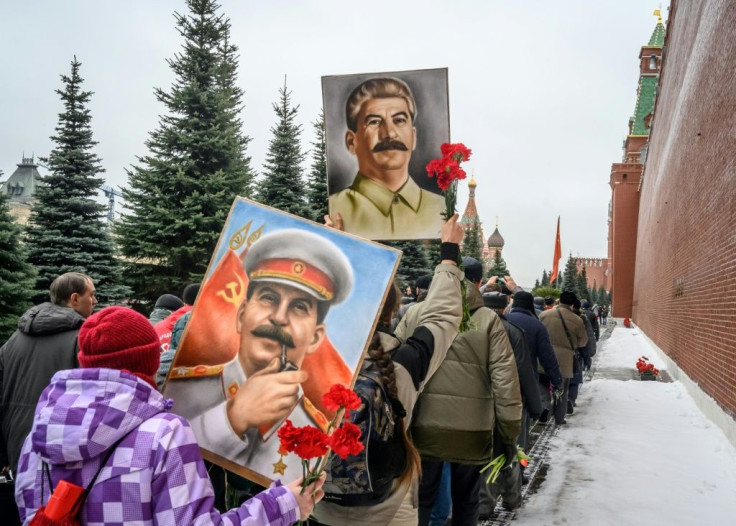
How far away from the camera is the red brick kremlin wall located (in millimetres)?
8312

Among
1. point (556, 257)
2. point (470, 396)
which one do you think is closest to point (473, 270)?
point (470, 396)

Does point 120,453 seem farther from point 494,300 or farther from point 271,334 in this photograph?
point 494,300

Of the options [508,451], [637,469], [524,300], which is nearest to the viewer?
[508,451]

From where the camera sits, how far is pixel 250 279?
2.37 m

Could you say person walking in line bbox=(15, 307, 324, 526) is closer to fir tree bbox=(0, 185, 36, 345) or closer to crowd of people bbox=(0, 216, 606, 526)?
crowd of people bbox=(0, 216, 606, 526)

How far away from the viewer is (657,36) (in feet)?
169

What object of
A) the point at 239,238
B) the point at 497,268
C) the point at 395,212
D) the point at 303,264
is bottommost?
the point at 497,268

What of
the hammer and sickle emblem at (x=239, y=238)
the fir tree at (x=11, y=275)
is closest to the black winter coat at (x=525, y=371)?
the hammer and sickle emblem at (x=239, y=238)

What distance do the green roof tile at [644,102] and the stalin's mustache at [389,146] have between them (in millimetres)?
50655

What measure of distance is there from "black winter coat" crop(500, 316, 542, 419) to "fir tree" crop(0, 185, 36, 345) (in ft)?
38.3

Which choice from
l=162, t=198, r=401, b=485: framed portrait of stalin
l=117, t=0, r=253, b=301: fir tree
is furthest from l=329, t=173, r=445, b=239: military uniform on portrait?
l=117, t=0, r=253, b=301: fir tree

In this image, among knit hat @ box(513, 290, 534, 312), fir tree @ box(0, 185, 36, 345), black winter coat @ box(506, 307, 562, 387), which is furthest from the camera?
Answer: fir tree @ box(0, 185, 36, 345)

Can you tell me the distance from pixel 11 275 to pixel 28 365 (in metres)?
10.9

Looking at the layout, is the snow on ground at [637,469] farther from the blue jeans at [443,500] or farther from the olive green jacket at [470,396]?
the olive green jacket at [470,396]
